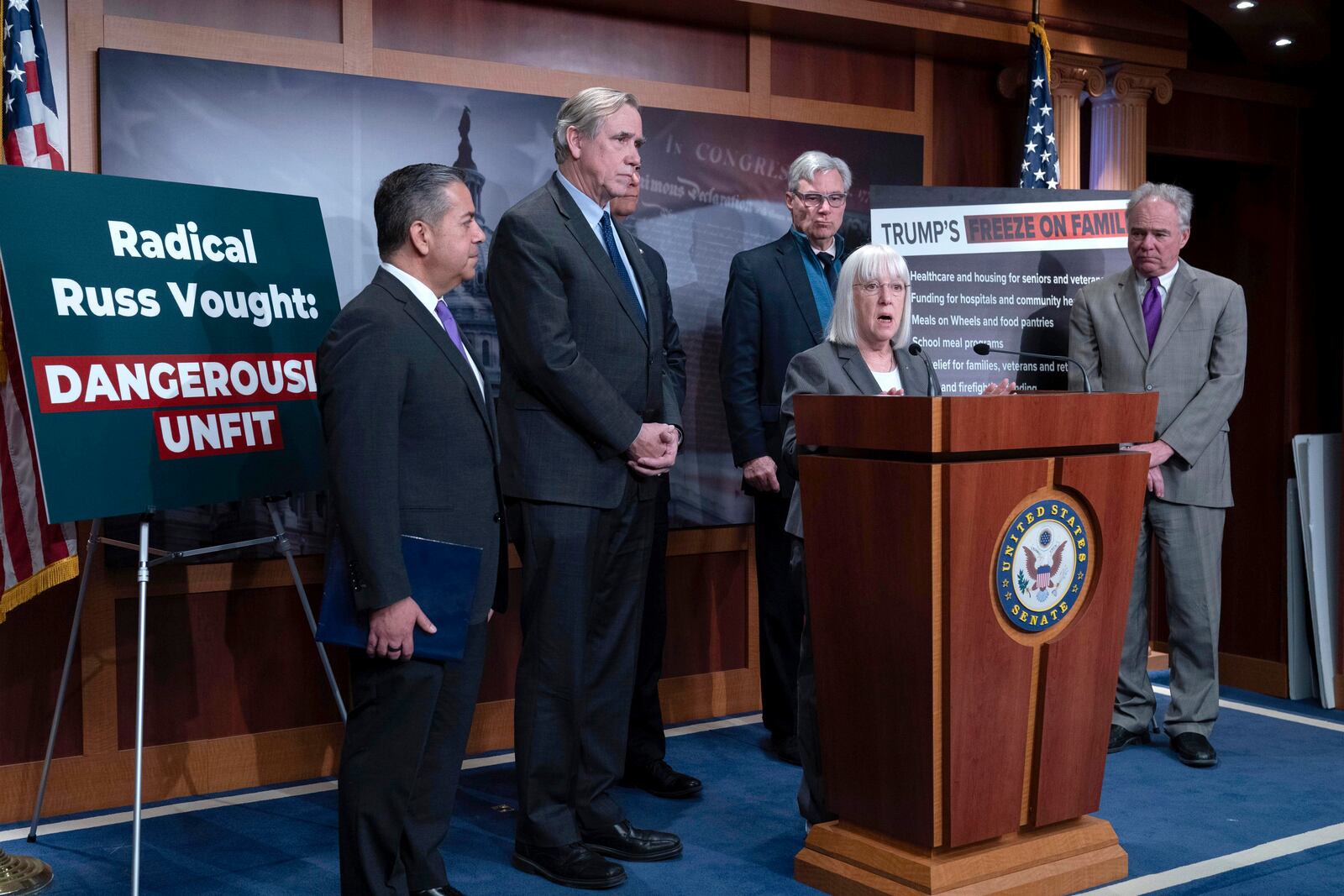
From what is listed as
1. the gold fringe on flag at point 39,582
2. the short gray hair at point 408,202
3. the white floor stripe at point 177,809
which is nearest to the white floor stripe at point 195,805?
the white floor stripe at point 177,809

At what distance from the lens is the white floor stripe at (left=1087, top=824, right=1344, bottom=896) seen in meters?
2.98

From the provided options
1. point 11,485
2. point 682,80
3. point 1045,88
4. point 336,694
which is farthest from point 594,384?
point 1045,88

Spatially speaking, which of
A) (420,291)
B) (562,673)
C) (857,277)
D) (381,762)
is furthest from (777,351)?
(381,762)

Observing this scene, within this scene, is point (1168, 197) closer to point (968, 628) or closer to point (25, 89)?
point (968, 628)

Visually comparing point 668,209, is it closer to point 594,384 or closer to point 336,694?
point 594,384

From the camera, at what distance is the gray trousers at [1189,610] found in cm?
430

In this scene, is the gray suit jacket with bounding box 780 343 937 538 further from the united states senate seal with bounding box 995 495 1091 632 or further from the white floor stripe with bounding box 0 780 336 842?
the white floor stripe with bounding box 0 780 336 842

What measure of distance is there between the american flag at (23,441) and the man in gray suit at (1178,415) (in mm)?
3263

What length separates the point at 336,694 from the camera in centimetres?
365

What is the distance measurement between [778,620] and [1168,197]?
194 cm

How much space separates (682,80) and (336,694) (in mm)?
2560

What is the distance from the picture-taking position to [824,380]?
317cm

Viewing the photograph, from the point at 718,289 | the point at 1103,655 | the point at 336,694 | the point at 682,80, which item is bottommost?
the point at 336,694

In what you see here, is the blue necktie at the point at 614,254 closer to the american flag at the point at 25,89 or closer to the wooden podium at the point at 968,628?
the wooden podium at the point at 968,628
